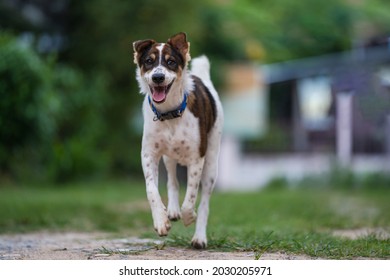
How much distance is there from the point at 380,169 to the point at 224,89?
22.8 feet

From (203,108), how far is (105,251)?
1.37 meters

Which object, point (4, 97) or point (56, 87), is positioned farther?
point (56, 87)

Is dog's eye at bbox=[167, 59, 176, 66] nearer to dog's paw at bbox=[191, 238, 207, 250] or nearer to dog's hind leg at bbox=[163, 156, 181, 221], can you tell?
dog's hind leg at bbox=[163, 156, 181, 221]

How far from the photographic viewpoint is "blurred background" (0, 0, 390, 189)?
17828mm

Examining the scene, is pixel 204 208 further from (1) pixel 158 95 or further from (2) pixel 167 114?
(1) pixel 158 95

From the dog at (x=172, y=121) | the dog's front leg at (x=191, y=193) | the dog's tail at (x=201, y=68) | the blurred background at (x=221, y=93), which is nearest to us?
the dog at (x=172, y=121)

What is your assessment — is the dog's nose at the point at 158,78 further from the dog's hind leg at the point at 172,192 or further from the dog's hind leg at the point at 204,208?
the dog's hind leg at the point at 204,208

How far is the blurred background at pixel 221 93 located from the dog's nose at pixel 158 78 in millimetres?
7802

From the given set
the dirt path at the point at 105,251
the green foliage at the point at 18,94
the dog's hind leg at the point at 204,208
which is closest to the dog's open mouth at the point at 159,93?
the dog's hind leg at the point at 204,208

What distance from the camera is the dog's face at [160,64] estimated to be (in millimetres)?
5785

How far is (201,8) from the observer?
2181cm

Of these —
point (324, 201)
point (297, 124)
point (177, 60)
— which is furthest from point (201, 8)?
point (177, 60)

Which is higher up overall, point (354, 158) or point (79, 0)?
point (79, 0)
